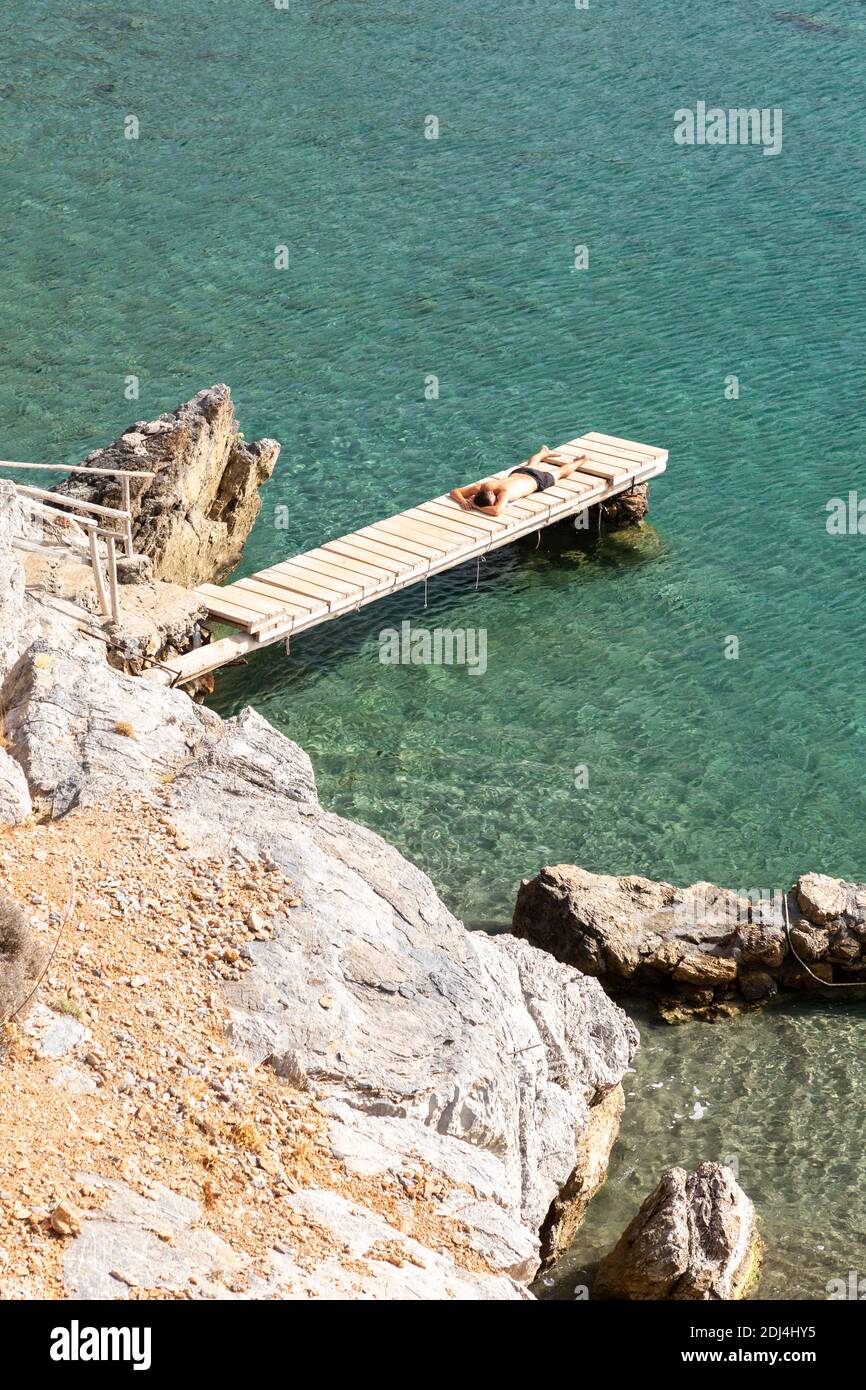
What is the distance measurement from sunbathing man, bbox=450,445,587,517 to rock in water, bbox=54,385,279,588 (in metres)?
3.67

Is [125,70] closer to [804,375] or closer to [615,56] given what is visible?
[615,56]

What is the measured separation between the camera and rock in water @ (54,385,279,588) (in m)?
24.5

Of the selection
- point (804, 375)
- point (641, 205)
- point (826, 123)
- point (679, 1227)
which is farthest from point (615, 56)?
point (679, 1227)

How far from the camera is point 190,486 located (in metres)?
25.5

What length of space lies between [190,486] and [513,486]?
5.86 m

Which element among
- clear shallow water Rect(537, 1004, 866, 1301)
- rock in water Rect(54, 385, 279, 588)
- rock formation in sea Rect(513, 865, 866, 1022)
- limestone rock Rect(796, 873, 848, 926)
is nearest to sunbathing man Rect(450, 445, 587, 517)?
rock in water Rect(54, 385, 279, 588)

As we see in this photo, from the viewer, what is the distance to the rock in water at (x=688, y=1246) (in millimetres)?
14102

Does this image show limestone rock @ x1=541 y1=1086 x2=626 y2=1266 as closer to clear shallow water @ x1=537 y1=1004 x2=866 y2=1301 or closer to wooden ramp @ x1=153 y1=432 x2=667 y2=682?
clear shallow water @ x1=537 y1=1004 x2=866 y2=1301

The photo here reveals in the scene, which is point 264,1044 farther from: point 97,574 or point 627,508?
point 627,508

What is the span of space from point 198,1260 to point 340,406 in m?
25.1

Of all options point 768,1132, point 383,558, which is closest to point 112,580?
point 383,558

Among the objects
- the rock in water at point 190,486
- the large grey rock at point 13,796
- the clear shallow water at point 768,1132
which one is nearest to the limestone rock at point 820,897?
the clear shallow water at point 768,1132
